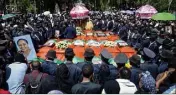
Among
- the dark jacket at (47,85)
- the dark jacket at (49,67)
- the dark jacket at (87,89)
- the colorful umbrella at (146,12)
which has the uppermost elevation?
the dark jacket at (87,89)

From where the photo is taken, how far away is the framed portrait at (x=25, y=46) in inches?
501

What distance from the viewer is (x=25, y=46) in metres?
13.0

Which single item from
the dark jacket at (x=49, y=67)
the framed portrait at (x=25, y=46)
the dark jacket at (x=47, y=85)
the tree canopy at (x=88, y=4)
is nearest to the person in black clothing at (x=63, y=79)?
the dark jacket at (x=47, y=85)

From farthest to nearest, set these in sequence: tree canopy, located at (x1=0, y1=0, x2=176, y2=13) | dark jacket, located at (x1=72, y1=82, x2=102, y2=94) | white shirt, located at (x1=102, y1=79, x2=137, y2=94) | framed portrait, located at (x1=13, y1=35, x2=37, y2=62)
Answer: tree canopy, located at (x1=0, y1=0, x2=176, y2=13), framed portrait, located at (x1=13, y1=35, x2=37, y2=62), dark jacket, located at (x1=72, y1=82, x2=102, y2=94), white shirt, located at (x1=102, y1=79, x2=137, y2=94)

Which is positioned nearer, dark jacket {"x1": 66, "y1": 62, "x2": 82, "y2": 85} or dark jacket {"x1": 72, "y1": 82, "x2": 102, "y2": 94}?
dark jacket {"x1": 72, "y1": 82, "x2": 102, "y2": 94}

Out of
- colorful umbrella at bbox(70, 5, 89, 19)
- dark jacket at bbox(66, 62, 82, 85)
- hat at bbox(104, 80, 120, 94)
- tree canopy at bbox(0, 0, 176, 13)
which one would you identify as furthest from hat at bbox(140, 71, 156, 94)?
Result: tree canopy at bbox(0, 0, 176, 13)

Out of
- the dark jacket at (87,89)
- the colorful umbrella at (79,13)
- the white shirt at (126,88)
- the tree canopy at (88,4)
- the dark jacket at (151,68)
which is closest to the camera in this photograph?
the white shirt at (126,88)

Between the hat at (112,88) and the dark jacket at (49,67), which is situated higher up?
the hat at (112,88)

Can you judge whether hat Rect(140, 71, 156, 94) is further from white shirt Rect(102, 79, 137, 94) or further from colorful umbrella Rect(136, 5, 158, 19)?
colorful umbrella Rect(136, 5, 158, 19)

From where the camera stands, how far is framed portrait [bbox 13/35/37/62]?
41.8 ft

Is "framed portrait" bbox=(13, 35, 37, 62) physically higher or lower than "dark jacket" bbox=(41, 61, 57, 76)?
lower

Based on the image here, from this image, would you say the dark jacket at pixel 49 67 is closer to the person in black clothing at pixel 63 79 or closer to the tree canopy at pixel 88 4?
the person in black clothing at pixel 63 79

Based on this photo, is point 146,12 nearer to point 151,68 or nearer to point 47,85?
point 151,68

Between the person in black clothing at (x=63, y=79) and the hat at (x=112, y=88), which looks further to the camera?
the person in black clothing at (x=63, y=79)
